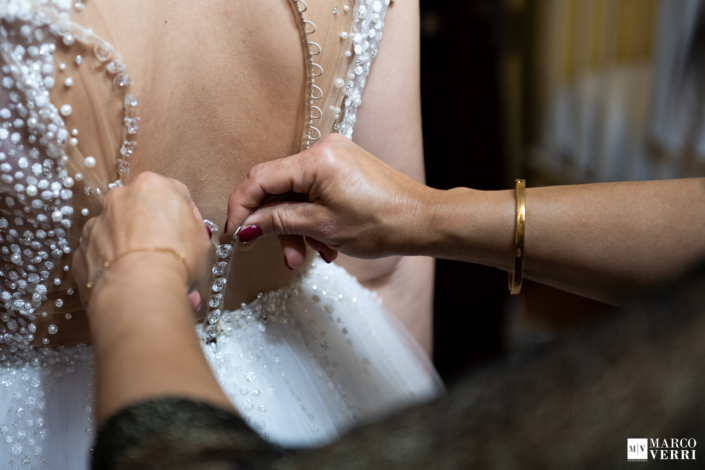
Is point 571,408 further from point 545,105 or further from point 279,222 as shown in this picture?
point 545,105

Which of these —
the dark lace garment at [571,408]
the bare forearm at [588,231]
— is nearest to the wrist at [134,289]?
the dark lace garment at [571,408]

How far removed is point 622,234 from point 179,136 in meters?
0.55

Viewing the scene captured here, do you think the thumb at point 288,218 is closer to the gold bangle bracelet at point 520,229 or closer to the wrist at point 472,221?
the wrist at point 472,221

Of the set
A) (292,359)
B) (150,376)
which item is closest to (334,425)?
(292,359)

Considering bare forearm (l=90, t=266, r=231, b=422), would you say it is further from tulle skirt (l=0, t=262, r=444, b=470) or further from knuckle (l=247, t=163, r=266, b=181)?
tulle skirt (l=0, t=262, r=444, b=470)

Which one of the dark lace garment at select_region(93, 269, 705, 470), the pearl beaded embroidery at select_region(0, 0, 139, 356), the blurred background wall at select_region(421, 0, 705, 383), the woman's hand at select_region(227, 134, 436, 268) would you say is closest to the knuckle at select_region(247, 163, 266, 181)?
the woman's hand at select_region(227, 134, 436, 268)

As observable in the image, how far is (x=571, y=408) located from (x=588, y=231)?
0.52 meters

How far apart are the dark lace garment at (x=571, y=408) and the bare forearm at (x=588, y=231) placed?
49cm

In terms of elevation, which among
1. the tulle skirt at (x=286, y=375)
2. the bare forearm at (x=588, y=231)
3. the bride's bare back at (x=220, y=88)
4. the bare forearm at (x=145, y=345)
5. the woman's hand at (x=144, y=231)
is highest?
the bride's bare back at (x=220, y=88)

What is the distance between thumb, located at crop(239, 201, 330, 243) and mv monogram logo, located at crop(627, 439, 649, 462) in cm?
49

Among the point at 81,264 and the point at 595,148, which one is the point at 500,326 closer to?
the point at 595,148

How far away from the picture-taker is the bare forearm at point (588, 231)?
62cm

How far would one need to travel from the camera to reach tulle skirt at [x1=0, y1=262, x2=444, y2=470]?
2.24ft

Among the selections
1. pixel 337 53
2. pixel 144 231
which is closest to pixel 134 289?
pixel 144 231
